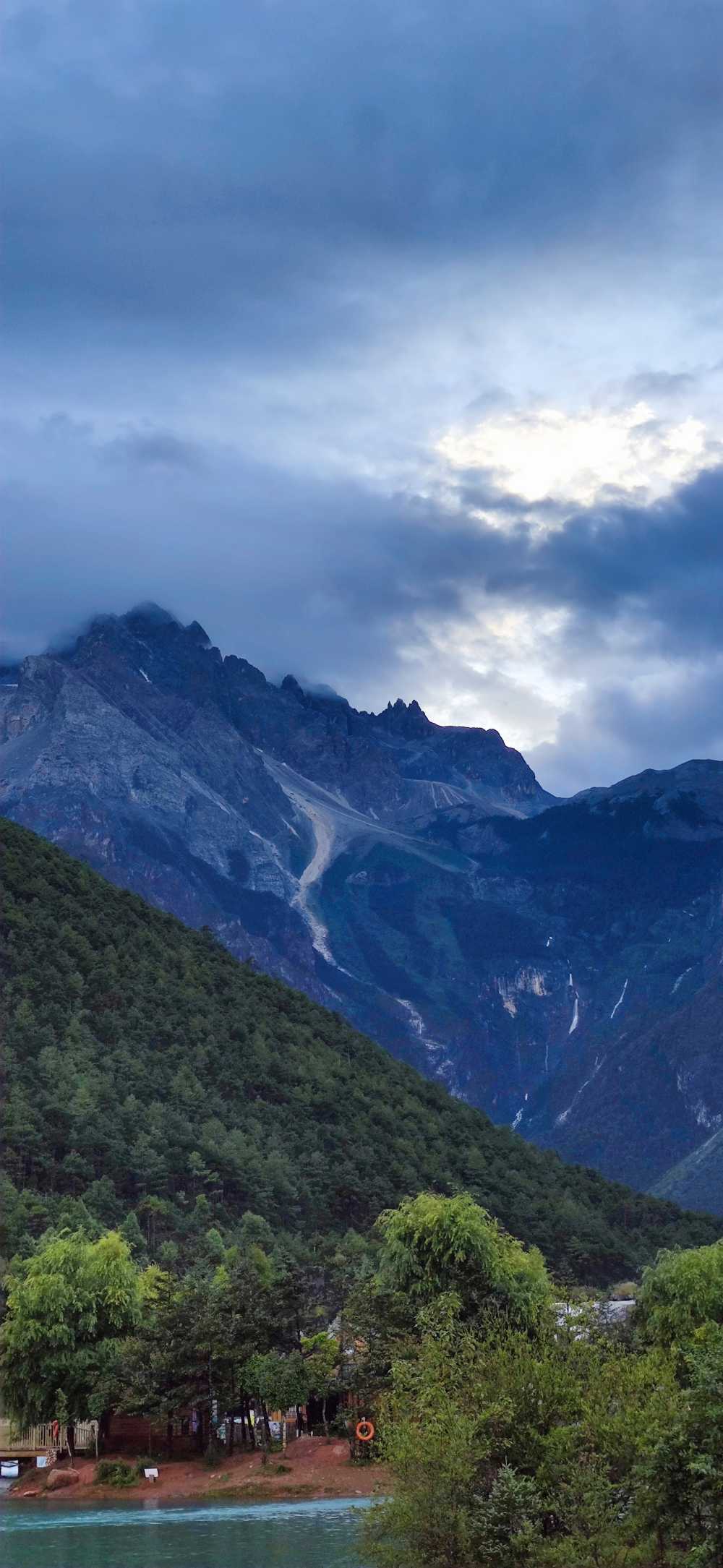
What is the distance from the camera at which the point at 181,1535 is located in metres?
58.5

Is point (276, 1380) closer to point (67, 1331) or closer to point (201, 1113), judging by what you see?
point (67, 1331)

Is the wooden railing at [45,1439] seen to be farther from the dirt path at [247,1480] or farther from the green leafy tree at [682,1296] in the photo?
the green leafy tree at [682,1296]

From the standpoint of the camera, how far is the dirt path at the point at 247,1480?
66500mm

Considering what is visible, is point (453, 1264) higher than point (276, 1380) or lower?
higher

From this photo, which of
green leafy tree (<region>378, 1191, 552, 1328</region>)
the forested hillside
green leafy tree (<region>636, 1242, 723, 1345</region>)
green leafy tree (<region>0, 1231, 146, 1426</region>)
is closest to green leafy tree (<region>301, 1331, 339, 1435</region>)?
green leafy tree (<region>378, 1191, 552, 1328</region>)

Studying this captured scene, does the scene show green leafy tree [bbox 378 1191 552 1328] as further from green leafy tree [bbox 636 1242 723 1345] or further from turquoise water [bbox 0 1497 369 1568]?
turquoise water [bbox 0 1497 369 1568]

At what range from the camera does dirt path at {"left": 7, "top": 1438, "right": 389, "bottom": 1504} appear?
2618 inches

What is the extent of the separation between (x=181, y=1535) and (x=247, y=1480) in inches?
389

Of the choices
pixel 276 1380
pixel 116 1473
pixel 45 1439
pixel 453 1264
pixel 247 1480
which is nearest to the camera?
pixel 247 1480

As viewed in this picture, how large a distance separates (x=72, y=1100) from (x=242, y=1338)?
64366 mm

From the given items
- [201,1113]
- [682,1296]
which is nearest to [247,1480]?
[682,1296]

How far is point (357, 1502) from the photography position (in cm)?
6425

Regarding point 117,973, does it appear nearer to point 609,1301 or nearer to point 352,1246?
point 352,1246

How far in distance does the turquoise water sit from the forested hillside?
133 feet
